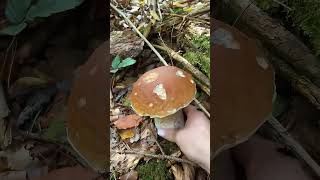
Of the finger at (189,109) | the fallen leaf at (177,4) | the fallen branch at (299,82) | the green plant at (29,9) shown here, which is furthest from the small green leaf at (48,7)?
the fallen branch at (299,82)

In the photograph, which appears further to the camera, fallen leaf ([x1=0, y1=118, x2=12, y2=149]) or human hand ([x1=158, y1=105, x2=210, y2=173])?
fallen leaf ([x1=0, y1=118, x2=12, y2=149])

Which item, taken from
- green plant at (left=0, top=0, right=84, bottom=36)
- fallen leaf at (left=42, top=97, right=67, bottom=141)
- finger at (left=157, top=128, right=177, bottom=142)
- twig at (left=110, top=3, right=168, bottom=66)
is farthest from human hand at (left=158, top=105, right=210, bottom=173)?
green plant at (left=0, top=0, right=84, bottom=36)

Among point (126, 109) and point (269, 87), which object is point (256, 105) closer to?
point (269, 87)

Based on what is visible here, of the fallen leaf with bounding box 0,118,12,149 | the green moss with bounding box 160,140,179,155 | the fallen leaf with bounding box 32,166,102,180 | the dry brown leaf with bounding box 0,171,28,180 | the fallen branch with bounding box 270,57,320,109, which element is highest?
the fallen branch with bounding box 270,57,320,109

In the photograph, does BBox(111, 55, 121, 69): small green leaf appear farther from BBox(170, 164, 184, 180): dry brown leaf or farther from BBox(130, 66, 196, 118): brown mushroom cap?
BBox(170, 164, 184, 180): dry brown leaf

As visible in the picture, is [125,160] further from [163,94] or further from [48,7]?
[48,7]

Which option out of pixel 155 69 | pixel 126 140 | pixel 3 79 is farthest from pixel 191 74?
pixel 3 79

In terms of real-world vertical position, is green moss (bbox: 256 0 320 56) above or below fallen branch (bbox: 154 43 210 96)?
above
